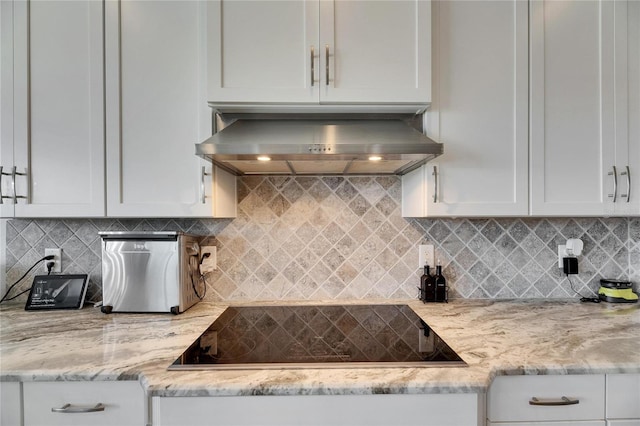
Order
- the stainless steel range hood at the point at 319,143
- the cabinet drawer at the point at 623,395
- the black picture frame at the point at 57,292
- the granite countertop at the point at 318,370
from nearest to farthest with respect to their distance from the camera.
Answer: the granite countertop at the point at 318,370, the cabinet drawer at the point at 623,395, the stainless steel range hood at the point at 319,143, the black picture frame at the point at 57,292

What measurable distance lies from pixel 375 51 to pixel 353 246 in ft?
2.89

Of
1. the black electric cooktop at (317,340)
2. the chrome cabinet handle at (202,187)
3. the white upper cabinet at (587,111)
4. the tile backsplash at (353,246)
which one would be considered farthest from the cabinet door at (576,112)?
the chrome cabinet handle at (202,187)

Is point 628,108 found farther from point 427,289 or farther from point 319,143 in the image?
point 319,143

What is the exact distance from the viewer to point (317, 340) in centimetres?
118

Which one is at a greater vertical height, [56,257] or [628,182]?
[628,182]

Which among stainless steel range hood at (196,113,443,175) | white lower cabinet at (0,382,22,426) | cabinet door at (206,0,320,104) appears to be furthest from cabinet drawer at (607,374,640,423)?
white lower cabinet at (0,382,22,426)

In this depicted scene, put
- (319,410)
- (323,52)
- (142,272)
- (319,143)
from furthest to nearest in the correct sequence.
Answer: (142,272), (323,52), (319,143), (319,410)

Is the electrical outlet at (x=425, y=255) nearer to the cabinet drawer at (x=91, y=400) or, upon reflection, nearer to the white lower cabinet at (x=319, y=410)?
the white lower cabinet at (x=319, y=410)

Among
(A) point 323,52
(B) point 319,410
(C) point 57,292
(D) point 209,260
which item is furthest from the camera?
(D) point 209,260

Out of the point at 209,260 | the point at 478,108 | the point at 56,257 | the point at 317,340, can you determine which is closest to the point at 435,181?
the point at 478,108

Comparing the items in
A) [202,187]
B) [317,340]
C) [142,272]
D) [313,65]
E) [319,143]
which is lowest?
[317,340]

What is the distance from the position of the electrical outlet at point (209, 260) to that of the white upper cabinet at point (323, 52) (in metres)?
0.73

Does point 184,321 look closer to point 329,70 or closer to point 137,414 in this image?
point 137,414

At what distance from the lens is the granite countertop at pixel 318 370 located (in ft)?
2.94
